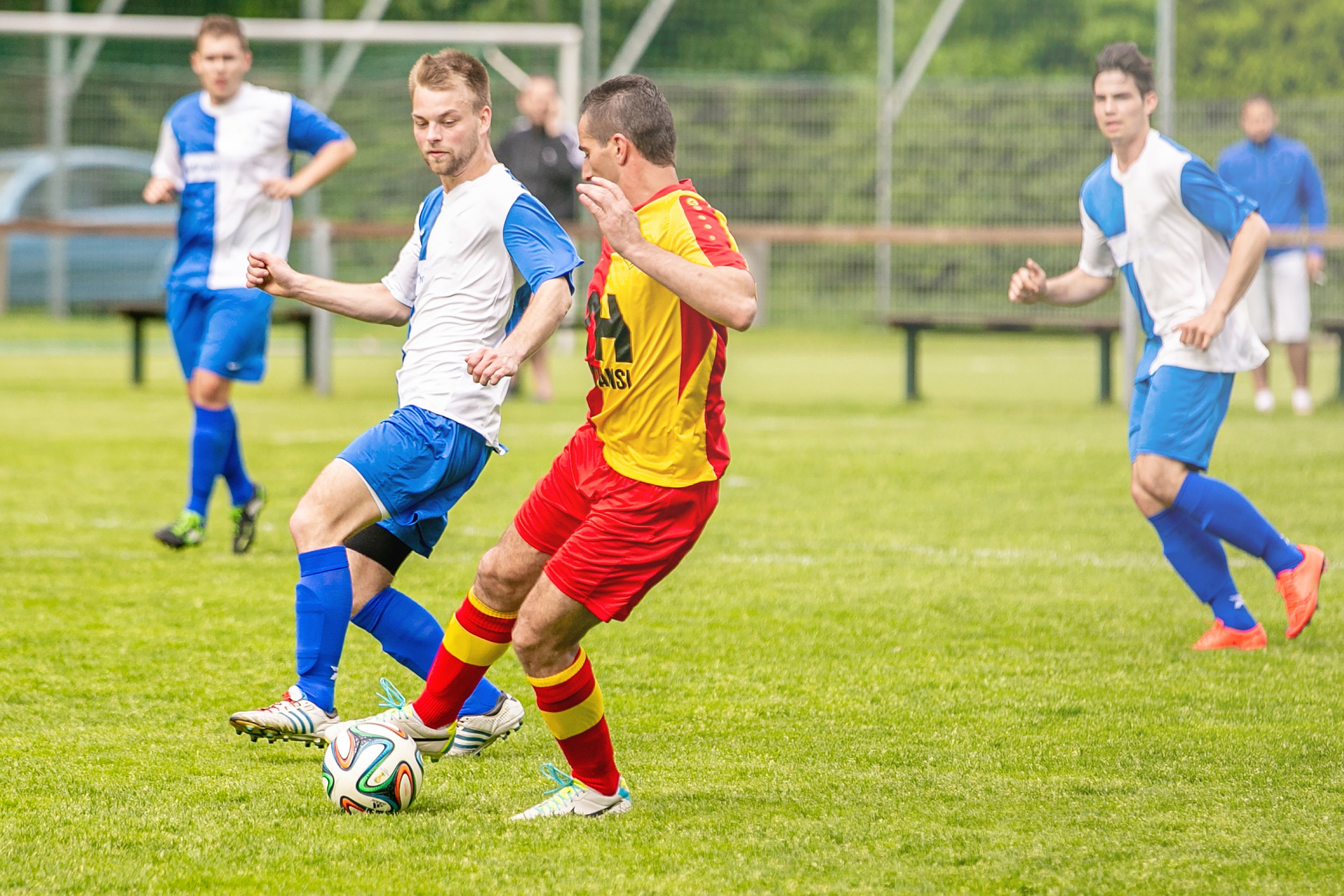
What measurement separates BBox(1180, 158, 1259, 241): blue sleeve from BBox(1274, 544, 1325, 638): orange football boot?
1115 millimetres

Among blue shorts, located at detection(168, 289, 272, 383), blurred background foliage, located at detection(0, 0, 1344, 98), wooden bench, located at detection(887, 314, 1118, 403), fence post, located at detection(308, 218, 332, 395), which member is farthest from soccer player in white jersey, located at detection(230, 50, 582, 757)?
blurred background foliage, located at detection(0, 0, 1344, 98)

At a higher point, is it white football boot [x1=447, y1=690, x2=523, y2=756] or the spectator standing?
the spectator standing

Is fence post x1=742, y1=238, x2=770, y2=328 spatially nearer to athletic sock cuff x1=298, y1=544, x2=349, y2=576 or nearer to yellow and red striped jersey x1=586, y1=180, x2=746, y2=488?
athletic sock cuff x1=298, y1=544, x2=349, y2=576

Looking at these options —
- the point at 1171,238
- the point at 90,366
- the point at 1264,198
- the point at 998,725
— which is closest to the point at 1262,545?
the point at 1171,238

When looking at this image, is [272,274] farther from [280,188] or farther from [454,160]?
[280,188]

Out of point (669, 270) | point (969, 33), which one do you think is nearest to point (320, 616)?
point (669, 270)

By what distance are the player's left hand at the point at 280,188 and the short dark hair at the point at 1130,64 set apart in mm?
3491

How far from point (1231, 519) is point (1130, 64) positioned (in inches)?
61.8

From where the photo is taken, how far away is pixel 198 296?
7.69m

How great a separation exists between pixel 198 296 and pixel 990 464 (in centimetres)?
480

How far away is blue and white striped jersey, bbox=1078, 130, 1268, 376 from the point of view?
19.2 ft

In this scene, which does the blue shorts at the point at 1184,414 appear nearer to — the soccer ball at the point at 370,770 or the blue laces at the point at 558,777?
the blue laces at the point at 558,777

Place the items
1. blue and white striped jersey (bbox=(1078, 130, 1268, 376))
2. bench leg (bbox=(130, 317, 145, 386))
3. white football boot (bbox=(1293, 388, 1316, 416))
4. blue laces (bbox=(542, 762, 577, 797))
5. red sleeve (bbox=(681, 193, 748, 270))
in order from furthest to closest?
bench leg (bbox=(130, 317, 145, 386)) → white football boot (bbox=(1293, 388, 1316, 416)) → blue and white striped jersey (bbox=(1078, 130, 1268, 376)) → blue laces (bbox=(542, 762, 577, 797)) → red sleeve (bbox=(681, 193, 748, 270))

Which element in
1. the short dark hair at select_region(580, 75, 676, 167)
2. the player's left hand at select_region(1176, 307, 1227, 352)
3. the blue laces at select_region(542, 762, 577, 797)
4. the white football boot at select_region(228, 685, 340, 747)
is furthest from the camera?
the player's left hand at select_region(1176, 307, 1227, 352)
